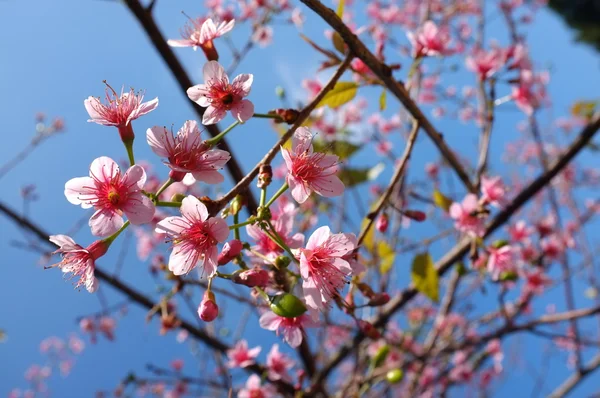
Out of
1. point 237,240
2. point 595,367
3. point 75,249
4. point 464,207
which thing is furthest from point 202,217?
point 595,367

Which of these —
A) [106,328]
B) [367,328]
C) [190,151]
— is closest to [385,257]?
[367,328]

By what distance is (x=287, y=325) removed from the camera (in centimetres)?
112

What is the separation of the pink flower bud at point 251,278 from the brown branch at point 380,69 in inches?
22.4

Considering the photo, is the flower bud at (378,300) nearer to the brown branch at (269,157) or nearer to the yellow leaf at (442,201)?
the brown branch at (269,157)

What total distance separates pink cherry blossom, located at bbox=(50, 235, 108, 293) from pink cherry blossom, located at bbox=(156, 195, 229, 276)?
0.14m

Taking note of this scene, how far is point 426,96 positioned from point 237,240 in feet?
18.0

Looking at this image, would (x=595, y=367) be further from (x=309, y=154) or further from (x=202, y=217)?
(x=202, y=217)

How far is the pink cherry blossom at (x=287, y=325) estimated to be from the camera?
3.63 ft

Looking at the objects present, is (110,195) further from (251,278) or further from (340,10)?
(340,10)

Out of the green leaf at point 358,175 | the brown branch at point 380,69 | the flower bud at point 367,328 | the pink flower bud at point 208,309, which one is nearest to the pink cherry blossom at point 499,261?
Result: the brown branch at point 380,69

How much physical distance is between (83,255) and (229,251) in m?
0.33

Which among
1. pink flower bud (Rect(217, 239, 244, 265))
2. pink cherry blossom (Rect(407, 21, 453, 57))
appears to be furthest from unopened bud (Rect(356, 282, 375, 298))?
pink cherry blossom (Rect(407, 21, 453, 57))

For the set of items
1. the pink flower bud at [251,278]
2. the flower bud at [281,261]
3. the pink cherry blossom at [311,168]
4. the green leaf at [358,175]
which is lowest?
the pink flower bud at [251,278]

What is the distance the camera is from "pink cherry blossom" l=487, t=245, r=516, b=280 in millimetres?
1580
